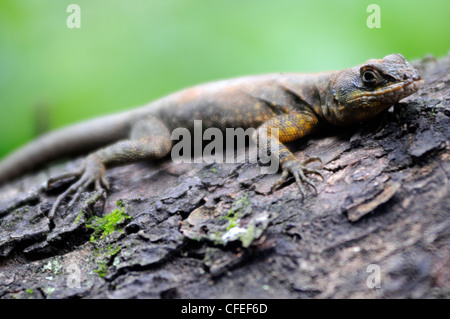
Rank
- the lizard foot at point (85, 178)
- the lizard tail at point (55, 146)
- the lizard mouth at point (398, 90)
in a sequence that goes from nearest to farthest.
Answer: the lizard mouth at point (398, 90), the lizard foot at point (85, 178), the lizard tail at point (55, 146)

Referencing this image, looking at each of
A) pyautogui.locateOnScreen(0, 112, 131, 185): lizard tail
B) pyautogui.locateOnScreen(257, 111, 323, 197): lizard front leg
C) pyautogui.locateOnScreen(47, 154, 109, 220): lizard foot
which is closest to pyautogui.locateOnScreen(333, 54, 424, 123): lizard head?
pyautogui.locateOnScreen(257, 111, 323, 197): lizard front leg

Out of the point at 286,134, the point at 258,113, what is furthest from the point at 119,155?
the point at 286,134

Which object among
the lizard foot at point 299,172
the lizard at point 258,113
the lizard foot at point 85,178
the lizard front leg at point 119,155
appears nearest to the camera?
the lizard foot at point 299,172

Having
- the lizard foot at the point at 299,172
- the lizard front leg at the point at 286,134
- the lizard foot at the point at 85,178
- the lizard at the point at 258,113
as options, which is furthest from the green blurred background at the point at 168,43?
the lizard foot at the point at 299,172

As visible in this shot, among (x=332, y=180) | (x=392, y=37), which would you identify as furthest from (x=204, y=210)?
(x=392, y=37)

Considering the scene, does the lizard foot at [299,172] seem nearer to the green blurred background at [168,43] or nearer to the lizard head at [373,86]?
the lizard head at [373,86]

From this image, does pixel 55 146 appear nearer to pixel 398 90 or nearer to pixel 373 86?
pixel 373 86

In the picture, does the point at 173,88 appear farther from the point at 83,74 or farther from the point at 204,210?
the point at 204,210
